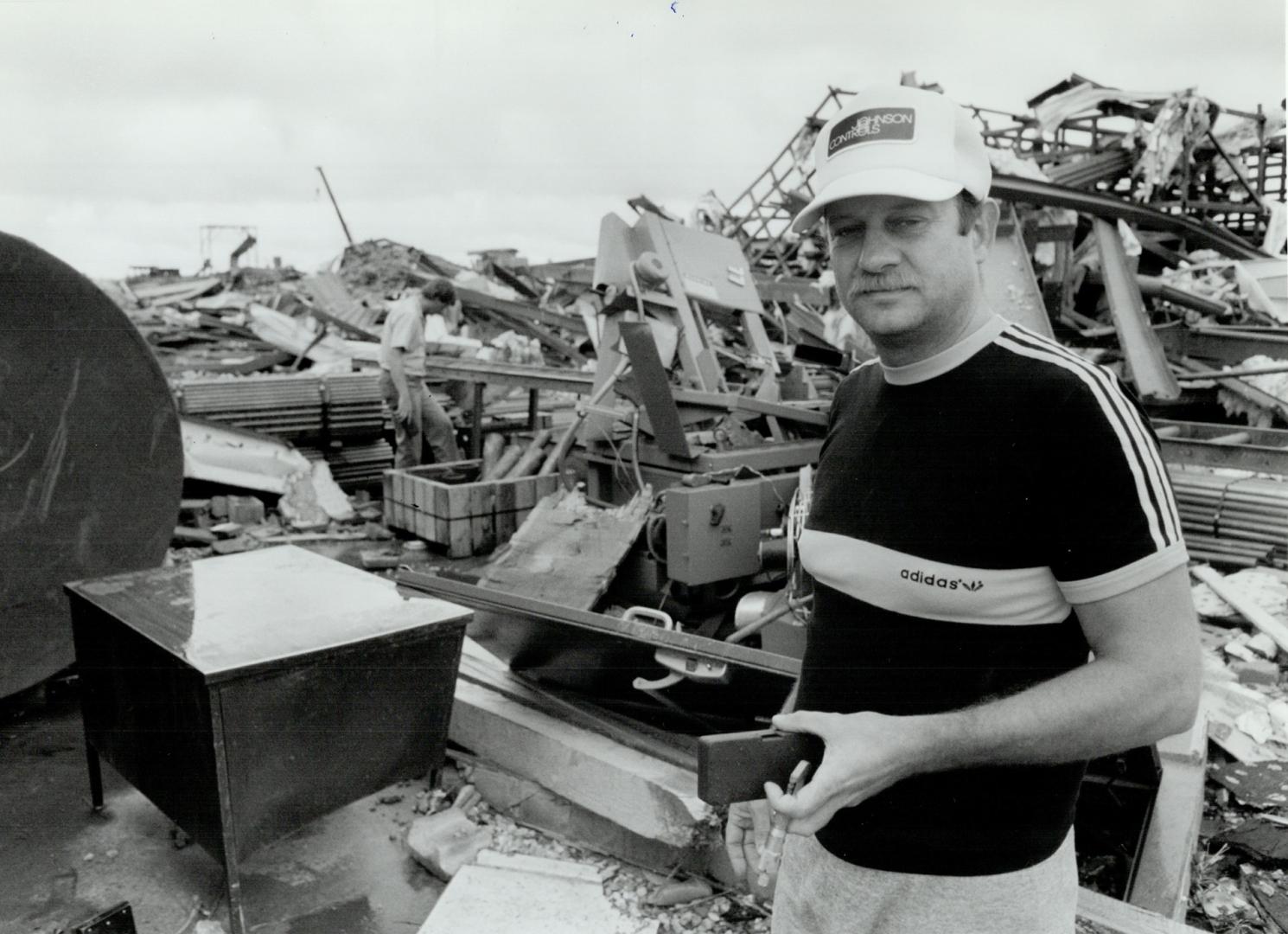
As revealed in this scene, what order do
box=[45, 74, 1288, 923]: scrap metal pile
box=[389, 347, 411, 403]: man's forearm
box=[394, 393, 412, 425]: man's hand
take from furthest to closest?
box=[394, 393, 412, 425]: man's hand → box=[389, 347, 411, 403]: man's forearm → box=[45, 74, 1288, 923]: scrap metal pile

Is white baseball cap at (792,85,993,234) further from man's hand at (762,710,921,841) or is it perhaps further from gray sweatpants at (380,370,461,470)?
gray sweatpants at (380,370,461,470)

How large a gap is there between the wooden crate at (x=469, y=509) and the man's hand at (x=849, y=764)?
553cm

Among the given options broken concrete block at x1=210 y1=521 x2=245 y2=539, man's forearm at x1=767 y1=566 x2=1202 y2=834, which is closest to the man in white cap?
man's forearm at x1=767 y1=566 x2=1202 y2=834

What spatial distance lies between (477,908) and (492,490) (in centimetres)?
435

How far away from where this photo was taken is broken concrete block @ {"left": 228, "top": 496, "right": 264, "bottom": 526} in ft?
24.1

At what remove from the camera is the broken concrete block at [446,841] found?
3045mm

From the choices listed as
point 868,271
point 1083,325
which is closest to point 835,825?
point 868,271

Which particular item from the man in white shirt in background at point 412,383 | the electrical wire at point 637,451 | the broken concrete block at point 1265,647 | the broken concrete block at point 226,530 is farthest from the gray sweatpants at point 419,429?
the broken concrete block at point 1265,647

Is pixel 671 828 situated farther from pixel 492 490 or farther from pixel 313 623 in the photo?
pixel 492 490

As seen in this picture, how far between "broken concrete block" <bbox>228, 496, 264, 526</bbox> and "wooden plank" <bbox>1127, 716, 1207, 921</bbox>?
21.0ft

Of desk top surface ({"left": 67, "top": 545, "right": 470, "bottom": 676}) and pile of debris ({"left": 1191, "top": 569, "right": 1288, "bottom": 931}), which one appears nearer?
desk top surface ({"left": 67, "top": 545, "right": 470, "bottom": 676})

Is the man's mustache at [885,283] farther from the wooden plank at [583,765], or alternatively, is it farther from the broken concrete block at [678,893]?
the broken concrete block at [678,893]

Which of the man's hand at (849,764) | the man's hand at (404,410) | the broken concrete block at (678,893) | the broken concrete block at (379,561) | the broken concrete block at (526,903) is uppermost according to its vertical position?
the man's hand at (849,764)

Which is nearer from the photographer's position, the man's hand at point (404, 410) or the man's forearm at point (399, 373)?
the man's forearm at point (399, 373)
